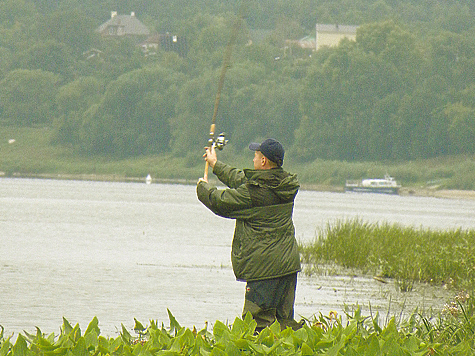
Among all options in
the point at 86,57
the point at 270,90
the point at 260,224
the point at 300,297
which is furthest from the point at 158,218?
the point at 86,57

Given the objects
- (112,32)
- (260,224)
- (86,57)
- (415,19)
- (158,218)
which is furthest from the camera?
(112,32)

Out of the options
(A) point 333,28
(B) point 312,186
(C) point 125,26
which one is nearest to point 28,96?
(B) point 312,186

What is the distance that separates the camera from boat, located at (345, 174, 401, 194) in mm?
81688

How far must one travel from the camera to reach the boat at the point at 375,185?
81.7 meters

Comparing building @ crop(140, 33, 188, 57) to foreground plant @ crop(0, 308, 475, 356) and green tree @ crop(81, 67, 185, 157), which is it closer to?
green tree @ crop(81, 67, 185, 157)

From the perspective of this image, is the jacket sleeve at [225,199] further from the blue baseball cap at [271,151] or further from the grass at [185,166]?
the grass at [185,166]

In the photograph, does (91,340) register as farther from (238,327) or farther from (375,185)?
(375,185)

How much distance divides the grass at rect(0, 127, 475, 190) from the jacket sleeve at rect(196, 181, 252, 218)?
2899 inches

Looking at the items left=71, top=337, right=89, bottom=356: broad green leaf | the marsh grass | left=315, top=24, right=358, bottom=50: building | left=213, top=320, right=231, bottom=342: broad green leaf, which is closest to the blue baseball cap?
left=213, top=320, right=231, bottom=342: broad green leaf

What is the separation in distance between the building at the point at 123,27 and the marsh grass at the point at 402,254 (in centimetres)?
14476

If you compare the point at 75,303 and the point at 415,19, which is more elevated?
the point at 415,19

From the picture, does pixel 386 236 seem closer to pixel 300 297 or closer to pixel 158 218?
pixel 300 297

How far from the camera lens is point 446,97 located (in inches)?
3669

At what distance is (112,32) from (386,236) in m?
148
